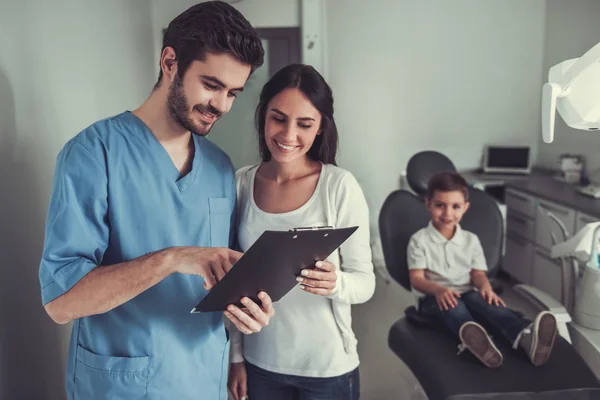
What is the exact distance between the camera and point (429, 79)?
4.34 metres

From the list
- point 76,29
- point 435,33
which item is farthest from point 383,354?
point 435,33

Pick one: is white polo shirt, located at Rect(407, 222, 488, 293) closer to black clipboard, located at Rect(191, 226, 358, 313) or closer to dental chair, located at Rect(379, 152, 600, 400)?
dental chair, located at Rect(379, 152, 600, 400)

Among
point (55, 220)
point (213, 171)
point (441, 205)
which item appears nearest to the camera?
point (55, 220)

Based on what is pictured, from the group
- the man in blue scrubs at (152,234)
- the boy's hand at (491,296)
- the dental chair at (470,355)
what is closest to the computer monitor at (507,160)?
the dental chair at (470,355)

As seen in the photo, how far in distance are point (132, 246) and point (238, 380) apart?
1.72ft

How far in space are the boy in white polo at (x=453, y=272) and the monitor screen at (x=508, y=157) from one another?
2.21 metres

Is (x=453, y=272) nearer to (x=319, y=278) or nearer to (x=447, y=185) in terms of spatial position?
(x=447, y=185)

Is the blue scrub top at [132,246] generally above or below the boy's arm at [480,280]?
above

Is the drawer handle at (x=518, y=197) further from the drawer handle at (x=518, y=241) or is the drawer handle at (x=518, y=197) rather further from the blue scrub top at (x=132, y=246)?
the blue scrub top at (x=132, y=246)

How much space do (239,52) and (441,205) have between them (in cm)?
133

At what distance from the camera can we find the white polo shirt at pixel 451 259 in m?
Answer: 2.17

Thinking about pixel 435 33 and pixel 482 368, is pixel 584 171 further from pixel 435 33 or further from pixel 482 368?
pixel 482 368

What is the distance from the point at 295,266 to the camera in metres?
1.08

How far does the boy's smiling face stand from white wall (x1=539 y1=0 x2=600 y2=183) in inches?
74.0
